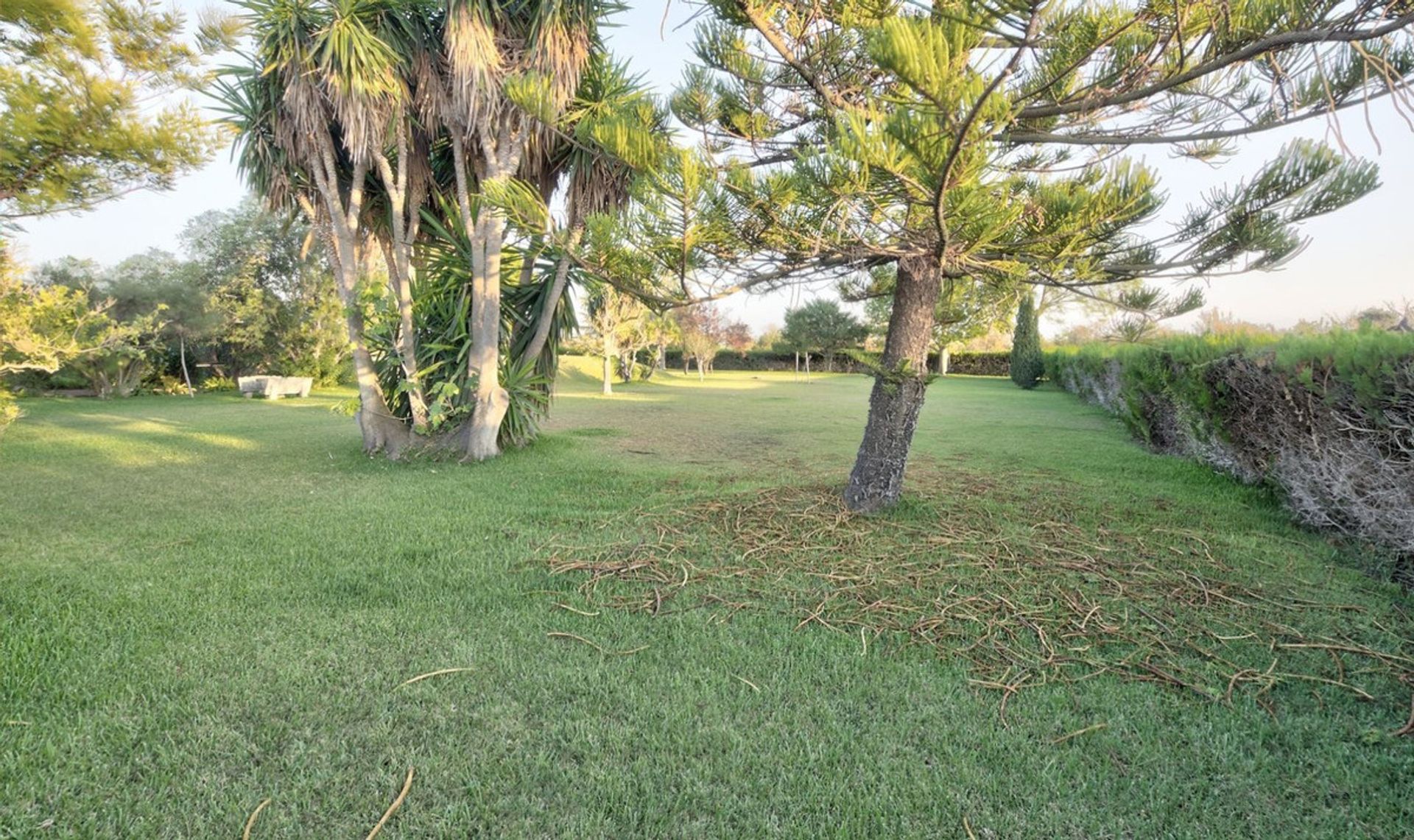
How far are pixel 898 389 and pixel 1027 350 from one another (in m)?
21.3

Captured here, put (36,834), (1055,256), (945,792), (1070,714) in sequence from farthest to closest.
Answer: (1055,256) < (1070,714) < (945,792) < (36,834)

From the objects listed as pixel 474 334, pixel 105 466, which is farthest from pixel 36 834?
pixel 105 466

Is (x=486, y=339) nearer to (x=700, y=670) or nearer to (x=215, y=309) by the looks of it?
(x=700, y=670)

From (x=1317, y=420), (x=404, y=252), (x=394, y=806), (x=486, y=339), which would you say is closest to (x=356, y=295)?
(x=404, y=252)

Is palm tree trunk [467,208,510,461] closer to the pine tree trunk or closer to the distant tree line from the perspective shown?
the pine tree trunk

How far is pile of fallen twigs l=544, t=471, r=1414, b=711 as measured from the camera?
2.13 metres

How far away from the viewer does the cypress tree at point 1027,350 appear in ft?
73.3

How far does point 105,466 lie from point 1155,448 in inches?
445

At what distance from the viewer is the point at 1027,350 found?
22.5 m

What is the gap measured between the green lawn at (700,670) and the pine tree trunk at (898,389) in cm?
26

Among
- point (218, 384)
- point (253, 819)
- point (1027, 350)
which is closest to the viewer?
point (253, 819)

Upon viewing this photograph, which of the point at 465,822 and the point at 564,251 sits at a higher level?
the point at 564,251

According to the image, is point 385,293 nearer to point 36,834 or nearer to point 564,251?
point 564,251

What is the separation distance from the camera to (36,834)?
1.37 m
